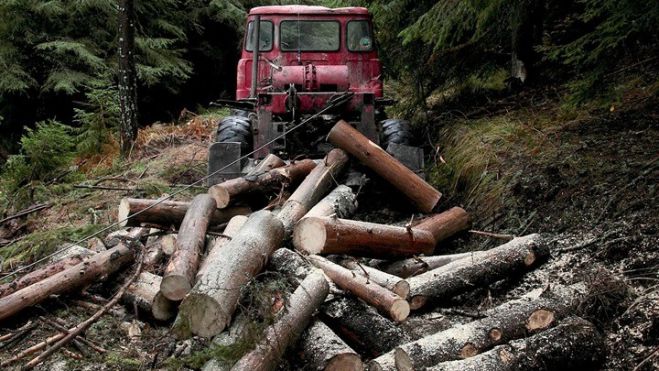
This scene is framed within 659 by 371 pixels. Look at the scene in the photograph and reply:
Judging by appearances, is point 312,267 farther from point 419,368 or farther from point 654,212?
point 654,212

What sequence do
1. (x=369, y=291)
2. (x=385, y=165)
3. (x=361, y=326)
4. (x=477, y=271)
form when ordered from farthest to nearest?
(x=385, y=165) < (x=477, y=271) < (x=369, y=291) < (x=361, y=326)

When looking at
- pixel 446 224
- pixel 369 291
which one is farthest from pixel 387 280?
pixel 446 224

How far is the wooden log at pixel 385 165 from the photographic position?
680cm

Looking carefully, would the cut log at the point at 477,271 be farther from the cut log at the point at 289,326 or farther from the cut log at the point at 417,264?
the cut log at the point at 289,326

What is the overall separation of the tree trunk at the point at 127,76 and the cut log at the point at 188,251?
5.19 metres

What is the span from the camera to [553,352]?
370 centimetres

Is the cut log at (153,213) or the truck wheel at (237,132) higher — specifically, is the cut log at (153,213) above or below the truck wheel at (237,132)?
below

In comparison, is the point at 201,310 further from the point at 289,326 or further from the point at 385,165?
the point at 385,165

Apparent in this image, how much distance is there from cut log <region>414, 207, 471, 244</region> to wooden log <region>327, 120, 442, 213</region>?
55 centimetres

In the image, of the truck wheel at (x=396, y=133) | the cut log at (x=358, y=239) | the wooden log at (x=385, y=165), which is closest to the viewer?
the cut log at (x=358, y=239)

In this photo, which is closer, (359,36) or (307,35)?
(307,35)

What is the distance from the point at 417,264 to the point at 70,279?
272 cm

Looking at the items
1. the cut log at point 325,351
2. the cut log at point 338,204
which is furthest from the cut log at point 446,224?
the cut log at point 325,351

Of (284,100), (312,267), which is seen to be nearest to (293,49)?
(284,100)
